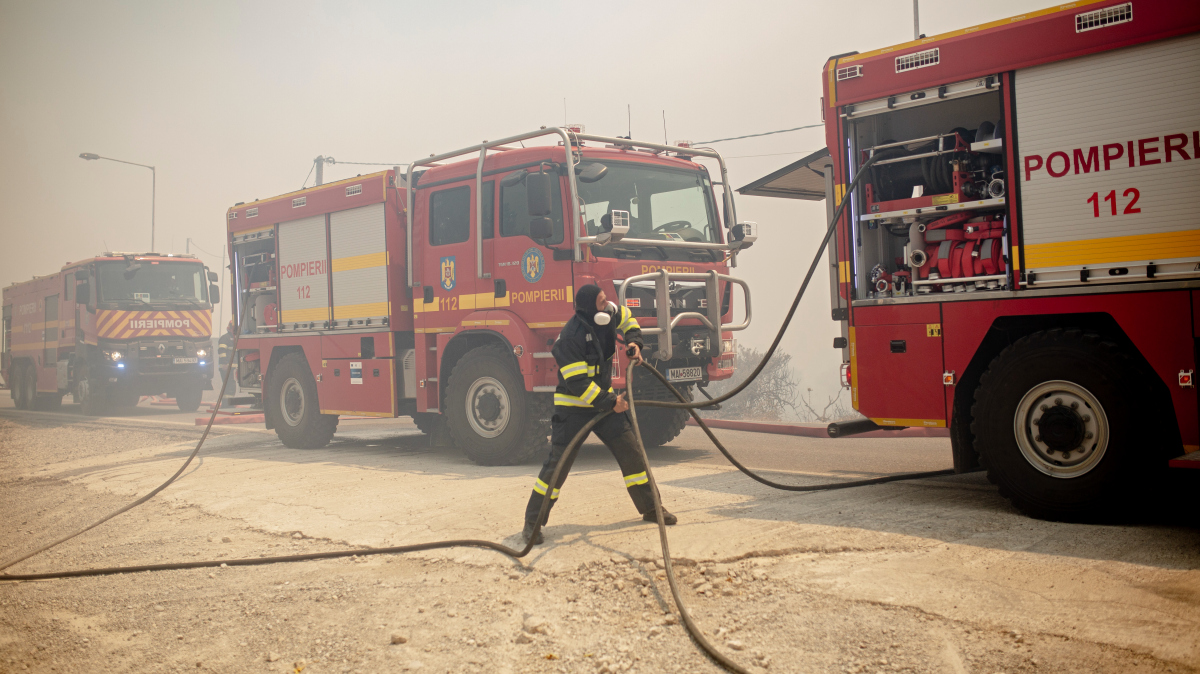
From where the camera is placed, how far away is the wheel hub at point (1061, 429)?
5055 millimetres

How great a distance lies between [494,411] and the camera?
27.9 feet

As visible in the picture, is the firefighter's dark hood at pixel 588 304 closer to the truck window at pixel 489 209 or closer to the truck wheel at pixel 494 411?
the truck wheel at pixel 494 411

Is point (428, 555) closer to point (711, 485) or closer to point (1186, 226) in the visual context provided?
point (711, 485)

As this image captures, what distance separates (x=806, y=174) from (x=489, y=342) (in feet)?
11.6

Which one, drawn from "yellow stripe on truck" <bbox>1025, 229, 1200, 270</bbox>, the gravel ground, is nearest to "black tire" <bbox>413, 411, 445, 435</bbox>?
the gravel ground

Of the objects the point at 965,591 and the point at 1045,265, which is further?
the point at 1045,265

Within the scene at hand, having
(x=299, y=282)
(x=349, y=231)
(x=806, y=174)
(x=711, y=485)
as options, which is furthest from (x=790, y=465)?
(x=299, y=282)

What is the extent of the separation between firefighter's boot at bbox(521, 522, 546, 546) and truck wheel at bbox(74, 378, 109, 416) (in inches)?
663

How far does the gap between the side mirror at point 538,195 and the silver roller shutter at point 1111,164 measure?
3.96 metres

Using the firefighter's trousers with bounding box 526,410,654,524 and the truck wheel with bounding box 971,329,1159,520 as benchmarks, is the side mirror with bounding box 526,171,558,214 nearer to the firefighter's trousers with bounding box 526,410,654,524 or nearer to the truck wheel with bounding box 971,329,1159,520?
the firefighter's trousers with bounding box 526,410,654,524

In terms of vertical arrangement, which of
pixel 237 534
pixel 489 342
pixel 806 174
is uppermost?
pixel 806 174

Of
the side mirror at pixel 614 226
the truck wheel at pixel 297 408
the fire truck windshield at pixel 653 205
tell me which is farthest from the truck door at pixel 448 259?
the truck wheel at pixel 297 408

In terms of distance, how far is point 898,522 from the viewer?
5320 millimetres

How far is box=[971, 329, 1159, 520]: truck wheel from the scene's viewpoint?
493 centimetres
